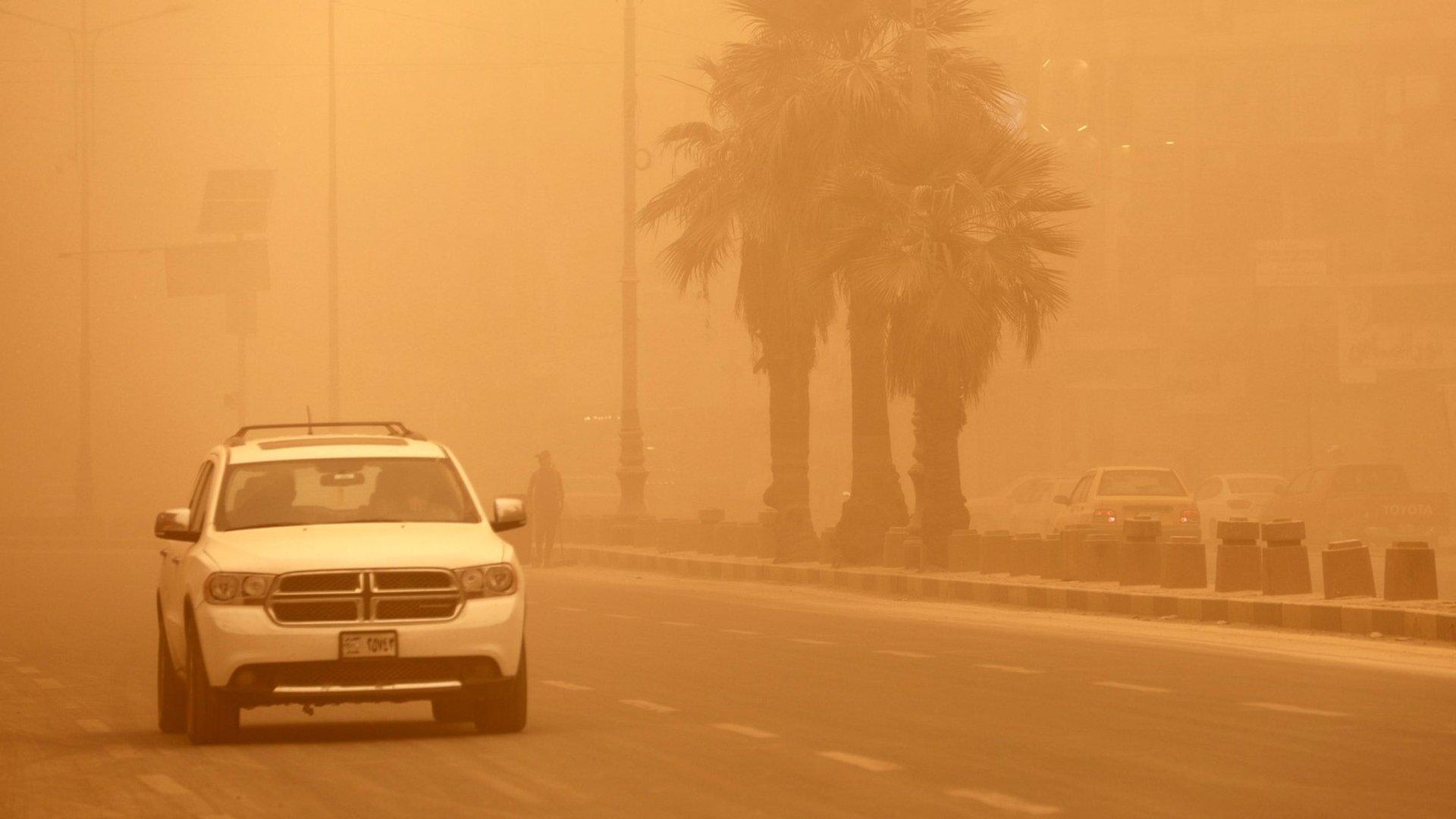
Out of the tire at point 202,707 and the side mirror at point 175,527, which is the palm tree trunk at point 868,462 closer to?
the side mirror at point 175,527

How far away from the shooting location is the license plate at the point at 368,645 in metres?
12.3

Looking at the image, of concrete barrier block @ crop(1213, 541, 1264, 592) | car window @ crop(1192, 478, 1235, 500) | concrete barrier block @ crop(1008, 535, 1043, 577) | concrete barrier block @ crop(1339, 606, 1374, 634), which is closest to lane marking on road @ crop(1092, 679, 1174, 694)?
concrete barrier block @ crop(1339, 606, 1374, 634)

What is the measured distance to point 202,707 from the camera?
1252cm

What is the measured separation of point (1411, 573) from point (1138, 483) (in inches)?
581

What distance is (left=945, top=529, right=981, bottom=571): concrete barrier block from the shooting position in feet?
103

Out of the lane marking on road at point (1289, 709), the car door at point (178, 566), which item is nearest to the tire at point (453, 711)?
the car door at point (178, 566)

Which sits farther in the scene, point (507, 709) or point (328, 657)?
point (507, 709)

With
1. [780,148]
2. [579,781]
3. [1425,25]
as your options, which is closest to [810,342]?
[780,148]

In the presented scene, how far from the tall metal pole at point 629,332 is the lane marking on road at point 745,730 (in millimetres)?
30595

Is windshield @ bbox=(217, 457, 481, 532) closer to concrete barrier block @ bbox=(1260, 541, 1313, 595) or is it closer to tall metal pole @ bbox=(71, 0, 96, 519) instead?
concrete barrier block @ bbox=(1260, 541, 1313, 595)

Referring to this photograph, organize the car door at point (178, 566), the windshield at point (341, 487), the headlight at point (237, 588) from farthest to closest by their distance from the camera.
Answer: the windshield at point (341, 487), the car door at point (178, 566), the headlight at point (237, 588)

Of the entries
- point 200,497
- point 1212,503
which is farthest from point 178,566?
point 1212,503

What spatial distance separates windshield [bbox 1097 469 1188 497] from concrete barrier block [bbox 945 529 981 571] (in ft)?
18.0

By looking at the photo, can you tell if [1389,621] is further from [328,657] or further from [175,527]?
[175,527]
